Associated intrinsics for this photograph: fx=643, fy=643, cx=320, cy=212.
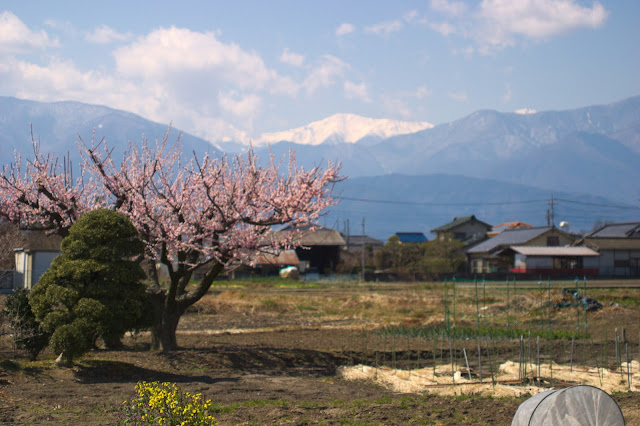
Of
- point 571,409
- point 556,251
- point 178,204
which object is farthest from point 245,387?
point 556,251

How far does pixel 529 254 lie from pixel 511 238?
11.7 m

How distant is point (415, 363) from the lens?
56.2 feet

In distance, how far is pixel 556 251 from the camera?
6312 centimetres

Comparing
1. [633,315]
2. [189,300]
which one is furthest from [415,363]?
[633,315]

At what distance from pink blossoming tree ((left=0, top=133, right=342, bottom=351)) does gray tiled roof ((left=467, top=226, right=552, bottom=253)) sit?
5555 centimetres

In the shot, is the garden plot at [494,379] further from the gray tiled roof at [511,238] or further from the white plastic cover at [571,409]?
the gray tiled roof at [511,238]

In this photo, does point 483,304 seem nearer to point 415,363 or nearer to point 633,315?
point 633,315

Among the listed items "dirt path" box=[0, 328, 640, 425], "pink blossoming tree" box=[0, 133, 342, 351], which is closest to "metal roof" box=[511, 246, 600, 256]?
"dirt path" box=[0, 328, 640, 425]

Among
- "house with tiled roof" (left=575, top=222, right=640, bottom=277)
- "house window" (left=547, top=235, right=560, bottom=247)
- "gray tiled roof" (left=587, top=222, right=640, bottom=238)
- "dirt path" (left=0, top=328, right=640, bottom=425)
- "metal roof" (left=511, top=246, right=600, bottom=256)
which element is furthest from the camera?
"gray tiled roof" (left=587, top=222, right=640, bottom=238)

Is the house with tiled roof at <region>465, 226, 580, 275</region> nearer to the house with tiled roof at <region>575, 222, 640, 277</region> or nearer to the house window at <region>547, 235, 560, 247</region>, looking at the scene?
the house window at <region>547, 235, 560, 247</region>

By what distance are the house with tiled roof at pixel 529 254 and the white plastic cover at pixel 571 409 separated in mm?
55669

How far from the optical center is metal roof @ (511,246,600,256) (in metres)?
62.2

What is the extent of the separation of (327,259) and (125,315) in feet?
203

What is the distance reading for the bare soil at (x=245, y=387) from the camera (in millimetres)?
9727
